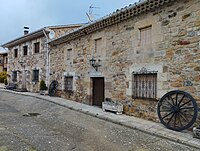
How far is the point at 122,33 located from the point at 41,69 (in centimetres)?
840

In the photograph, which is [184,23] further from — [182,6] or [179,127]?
[179,127]

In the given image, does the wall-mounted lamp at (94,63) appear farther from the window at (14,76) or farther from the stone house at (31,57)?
the window at (14,76)

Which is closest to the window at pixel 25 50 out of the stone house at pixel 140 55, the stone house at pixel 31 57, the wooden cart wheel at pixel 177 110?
the stone house at pixel 31 57

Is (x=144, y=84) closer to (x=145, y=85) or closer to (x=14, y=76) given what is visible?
(x=145, y=85)

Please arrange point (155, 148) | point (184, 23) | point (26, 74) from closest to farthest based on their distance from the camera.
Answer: point (155, 148), point (184, 23), point (26, 74)

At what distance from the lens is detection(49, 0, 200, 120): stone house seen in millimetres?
5449

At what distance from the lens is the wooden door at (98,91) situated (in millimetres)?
9055

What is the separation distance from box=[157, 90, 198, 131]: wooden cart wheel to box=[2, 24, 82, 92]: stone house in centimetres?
850

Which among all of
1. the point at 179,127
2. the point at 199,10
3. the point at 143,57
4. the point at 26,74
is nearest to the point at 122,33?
the point at 143,57

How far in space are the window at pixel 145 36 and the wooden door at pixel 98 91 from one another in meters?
2.98

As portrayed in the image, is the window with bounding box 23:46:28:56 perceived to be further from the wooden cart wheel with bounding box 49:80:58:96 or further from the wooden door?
the wooden door

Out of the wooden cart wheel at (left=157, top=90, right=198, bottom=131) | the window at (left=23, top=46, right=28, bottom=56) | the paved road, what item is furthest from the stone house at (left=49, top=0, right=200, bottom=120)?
the window at (left=23, top=46, right=28, bottom=56)

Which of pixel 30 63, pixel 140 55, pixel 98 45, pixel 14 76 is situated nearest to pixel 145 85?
pixel 140 55

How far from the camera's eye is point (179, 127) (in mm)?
5406
